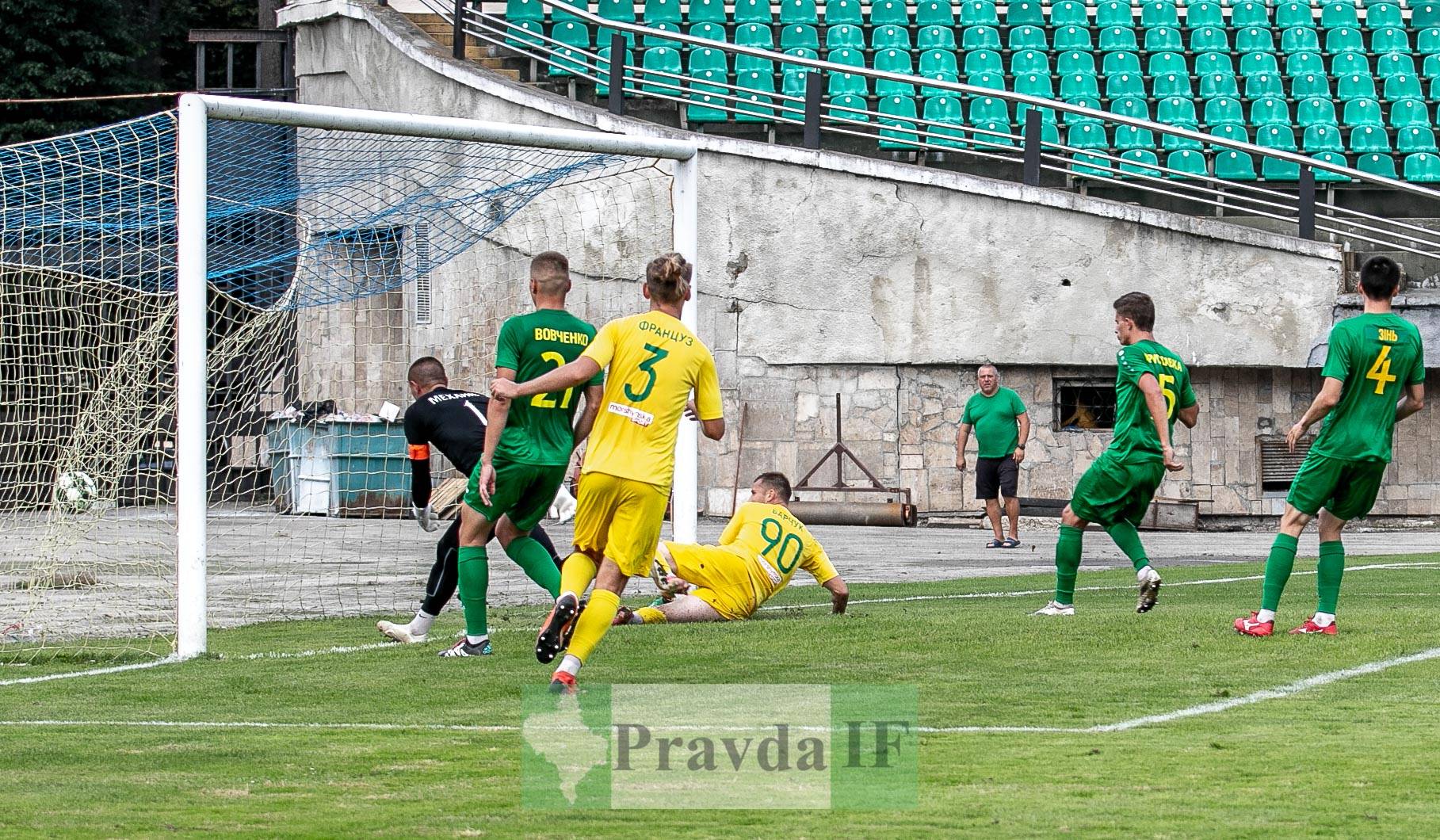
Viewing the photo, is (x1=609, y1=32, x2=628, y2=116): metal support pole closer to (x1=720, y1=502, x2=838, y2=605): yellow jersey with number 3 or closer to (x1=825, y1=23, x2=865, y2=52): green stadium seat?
(x1=825, y1=23, x2=865, y2=52): green stadium seat

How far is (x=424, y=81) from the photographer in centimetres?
2438

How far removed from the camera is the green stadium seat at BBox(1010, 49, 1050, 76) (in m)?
25.9

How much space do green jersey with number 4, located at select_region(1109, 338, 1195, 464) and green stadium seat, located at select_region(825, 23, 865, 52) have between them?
15983 mm

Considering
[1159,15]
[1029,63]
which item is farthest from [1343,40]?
[1029,63]

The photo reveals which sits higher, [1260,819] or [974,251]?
[974,251]

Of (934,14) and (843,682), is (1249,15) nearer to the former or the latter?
(934,14)

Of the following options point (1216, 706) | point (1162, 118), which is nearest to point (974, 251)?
point (1162, 118)

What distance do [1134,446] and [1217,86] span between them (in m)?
16.6

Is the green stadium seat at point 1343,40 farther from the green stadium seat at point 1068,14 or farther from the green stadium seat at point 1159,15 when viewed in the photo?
the green stadium seat at point 1068,14

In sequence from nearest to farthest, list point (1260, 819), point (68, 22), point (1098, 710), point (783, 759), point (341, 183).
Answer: point (1260, 819) < point (783, 759) < point (1098, 710) < point (341, 183) < point (68, 22)

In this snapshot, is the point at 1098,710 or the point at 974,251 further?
the point at 974,251

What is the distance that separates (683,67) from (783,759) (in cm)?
2054

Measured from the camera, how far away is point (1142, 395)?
1065 cm

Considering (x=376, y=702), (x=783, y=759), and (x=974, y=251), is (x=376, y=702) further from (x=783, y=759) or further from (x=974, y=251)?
(x=974, y=251)
